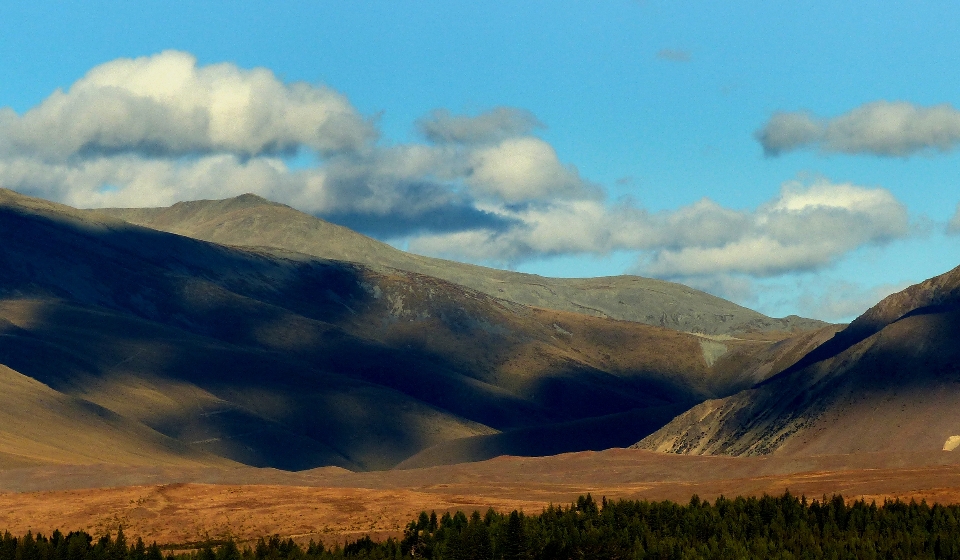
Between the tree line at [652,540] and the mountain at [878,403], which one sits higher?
the mountain at [878,403]

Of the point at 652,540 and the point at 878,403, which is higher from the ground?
the point at 878,403

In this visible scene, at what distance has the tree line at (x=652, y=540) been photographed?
7338 centimetres

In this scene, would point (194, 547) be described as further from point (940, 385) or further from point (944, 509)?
point (940, 385)

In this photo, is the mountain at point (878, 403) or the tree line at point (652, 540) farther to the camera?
the mountain at point (878, 403)

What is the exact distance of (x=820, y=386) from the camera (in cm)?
19338

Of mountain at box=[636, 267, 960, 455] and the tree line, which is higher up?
mountain at box=[636, 267, 960, 455]

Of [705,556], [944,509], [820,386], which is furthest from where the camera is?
[820,386]

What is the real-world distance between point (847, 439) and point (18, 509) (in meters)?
104

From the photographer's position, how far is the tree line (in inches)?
2889

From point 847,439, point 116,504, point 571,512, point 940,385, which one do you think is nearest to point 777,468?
point 847,439

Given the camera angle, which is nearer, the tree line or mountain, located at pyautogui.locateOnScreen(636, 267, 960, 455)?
the tree line

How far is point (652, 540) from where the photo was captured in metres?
77.8

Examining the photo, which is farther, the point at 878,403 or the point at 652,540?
the point at 878,403

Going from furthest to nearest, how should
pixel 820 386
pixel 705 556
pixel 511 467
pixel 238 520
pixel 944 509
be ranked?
pixel 820 386, pixel 511 467, pixel 238 520, pixel 944 509, pixel 705 556
